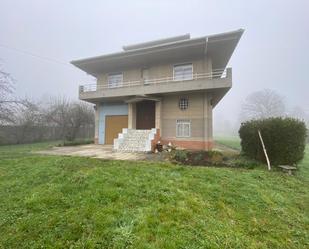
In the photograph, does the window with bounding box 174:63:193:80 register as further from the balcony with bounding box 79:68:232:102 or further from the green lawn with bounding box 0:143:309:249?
the green lawn with bounding box 0:143:309:249

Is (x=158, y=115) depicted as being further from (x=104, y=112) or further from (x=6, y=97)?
(x=6, y=97)

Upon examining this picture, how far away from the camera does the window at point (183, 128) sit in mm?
13377

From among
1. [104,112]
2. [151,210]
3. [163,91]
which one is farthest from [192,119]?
[151,210]

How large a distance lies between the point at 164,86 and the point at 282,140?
806cm

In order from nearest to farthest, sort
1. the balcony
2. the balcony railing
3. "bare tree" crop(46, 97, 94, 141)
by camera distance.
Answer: the balcony, the balcony railing, "bare tree" crop(46, 97, 94, 141)

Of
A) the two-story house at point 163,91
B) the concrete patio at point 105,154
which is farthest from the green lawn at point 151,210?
the two-story house at point 163,91

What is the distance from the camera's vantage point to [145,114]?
15.3 meters

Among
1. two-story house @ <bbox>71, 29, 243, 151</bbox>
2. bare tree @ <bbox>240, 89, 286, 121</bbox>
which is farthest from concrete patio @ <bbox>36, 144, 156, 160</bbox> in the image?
bare tree @ <bbox>240, 89, 286, 121</bbox>

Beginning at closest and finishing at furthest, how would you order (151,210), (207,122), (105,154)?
1. (151,210)
2. (105,154)
3. (207,122)

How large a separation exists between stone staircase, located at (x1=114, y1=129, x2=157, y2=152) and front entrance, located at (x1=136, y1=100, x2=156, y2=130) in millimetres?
2426

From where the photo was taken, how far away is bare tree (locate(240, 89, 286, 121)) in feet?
156

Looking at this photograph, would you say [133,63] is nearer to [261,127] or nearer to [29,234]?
[261,127]

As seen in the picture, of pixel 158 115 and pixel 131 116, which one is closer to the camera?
pixel 158 115

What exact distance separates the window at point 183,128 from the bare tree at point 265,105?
41392mm
